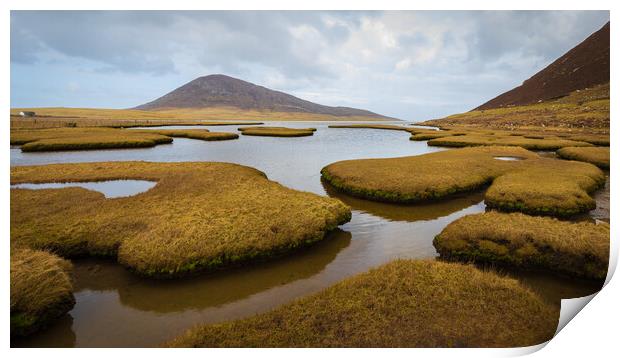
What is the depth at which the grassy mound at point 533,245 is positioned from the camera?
11.8 meters

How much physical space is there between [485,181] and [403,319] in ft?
79.0

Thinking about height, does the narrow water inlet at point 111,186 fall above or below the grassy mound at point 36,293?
above

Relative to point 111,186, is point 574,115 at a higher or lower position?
higher

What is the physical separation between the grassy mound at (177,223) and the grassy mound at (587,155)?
1378 inches

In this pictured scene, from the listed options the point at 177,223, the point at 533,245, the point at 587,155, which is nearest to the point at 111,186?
the point at 177,223

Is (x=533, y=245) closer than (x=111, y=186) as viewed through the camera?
Yes

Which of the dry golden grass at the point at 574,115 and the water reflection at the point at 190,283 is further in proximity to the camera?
the dry golden grass at the point at 574,115

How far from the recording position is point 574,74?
153 metres

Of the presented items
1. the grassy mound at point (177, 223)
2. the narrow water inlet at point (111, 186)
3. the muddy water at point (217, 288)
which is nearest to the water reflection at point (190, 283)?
the muddy water at point (217, 288)

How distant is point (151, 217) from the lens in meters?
15.4

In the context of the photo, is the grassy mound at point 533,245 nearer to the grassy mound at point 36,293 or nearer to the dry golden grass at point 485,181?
the dry golden grass at point 485,181

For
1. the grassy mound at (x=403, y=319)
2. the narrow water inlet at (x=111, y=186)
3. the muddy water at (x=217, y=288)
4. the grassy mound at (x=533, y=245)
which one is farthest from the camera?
the narrow water inlet at (x=111, y=186)

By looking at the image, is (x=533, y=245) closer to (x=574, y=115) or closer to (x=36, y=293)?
(x=36, y=293)

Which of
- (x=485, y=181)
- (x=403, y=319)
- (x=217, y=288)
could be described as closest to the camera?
(x=403, y=319)
